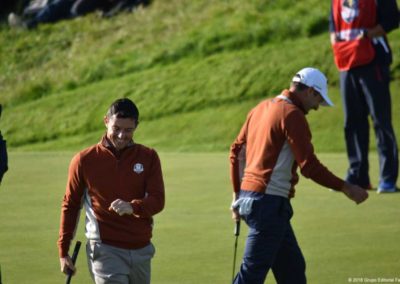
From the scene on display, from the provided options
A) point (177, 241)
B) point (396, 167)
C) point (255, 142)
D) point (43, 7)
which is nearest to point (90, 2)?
point (43, 7)

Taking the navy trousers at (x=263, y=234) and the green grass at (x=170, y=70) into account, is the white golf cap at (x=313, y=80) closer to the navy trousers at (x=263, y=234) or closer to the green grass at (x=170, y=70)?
the navy trousers at (x=263, y=234)

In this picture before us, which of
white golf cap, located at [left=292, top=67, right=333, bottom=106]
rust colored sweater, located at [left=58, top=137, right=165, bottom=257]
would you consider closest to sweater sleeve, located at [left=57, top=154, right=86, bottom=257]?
rust colored sweater, located at [left=58, top=137, right=165, bottom=257]

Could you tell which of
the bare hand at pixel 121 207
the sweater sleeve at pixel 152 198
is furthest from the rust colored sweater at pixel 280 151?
the bare hand at pixel 121 207

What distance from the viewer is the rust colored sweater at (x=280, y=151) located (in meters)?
7.15

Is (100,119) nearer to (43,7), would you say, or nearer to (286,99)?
(43,7)

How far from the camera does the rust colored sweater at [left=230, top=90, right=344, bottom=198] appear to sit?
23.5 feet

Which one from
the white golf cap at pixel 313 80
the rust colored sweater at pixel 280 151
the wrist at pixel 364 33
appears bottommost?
the wrist at pixel 364 33

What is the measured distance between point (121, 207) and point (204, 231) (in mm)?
4104

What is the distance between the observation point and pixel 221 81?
21.5 m

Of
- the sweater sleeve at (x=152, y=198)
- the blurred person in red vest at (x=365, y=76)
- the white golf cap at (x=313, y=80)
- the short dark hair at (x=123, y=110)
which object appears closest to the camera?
the sweater sleeve at (x=152, y=198)

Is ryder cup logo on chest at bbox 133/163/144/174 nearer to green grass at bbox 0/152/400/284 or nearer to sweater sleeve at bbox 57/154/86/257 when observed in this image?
sweater sleeve at bbox 57/154/86/257

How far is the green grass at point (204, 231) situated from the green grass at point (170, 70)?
483 centimetres

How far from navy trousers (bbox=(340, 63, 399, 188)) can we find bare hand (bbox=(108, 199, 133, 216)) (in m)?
6.45

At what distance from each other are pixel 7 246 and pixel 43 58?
18.9 metres
